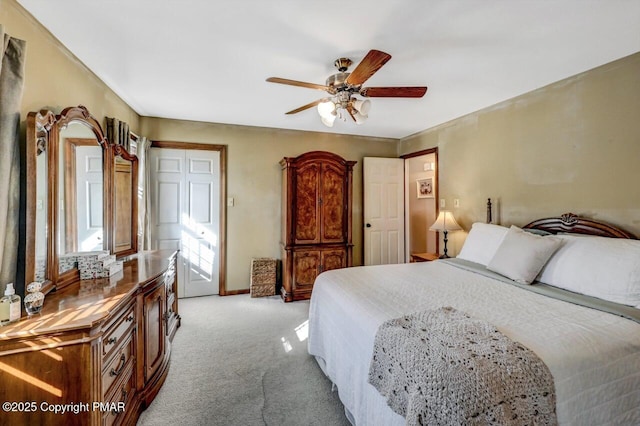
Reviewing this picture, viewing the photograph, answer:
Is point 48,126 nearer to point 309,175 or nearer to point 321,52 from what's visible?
point 321,52

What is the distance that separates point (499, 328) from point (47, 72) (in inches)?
123

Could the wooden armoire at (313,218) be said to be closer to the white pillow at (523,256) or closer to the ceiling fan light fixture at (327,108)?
the ceiling fan light fixture at (327,108)

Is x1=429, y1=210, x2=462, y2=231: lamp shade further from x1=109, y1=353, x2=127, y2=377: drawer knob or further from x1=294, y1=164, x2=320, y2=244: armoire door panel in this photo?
x1=109, y1=353, x2=127, y2=377: drawer knob

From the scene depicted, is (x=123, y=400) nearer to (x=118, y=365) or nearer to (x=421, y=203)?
(x=118, y=365)

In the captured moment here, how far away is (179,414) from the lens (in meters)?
1.84

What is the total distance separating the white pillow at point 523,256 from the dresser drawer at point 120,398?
272 cm

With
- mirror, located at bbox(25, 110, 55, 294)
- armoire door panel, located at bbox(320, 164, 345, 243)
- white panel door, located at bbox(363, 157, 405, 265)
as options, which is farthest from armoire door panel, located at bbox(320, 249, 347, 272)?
mirror, located at bbox(25, 110, 55, 294)

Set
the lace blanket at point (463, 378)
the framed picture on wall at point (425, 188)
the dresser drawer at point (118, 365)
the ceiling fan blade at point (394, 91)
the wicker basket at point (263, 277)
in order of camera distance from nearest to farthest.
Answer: the lace blanket at point (463, 378) < the dresser drawer at point (118, 365) < the ceiling fan blade at point (394, 91) < the wicker basket at point (263, 277) < the framed picture on wall at point (425, 188)

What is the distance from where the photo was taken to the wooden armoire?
395 cm

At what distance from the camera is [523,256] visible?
2250 mm

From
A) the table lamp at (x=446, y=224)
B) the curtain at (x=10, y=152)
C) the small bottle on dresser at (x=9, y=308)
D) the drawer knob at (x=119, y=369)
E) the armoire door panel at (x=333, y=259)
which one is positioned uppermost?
the curtain at (x=10, y=152)

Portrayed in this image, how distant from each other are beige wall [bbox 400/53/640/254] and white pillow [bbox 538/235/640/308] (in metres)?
0.46

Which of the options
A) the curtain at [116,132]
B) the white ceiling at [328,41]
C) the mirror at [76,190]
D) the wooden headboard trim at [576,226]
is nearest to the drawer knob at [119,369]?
the mirror at [76,190]

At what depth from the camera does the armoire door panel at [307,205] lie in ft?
13.1
